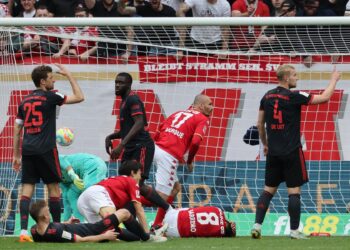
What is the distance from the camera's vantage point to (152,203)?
1423 cm

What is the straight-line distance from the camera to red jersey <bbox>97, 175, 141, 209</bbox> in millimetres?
12930

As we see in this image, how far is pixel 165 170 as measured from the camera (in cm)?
1508

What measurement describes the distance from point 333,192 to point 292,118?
3492 millimetres

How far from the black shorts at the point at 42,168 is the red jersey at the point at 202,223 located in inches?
63.8

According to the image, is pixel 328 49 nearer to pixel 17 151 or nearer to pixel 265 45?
pixel 265 45

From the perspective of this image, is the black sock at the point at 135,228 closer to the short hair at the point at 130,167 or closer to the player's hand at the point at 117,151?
the short hair at the point at 130,167

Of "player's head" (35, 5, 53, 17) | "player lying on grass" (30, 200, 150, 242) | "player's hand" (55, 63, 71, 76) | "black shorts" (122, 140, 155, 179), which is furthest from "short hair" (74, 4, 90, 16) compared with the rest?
"player lying on grass" (30, 200, 150, 242)

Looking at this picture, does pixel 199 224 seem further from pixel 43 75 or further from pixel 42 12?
pixel 42 12

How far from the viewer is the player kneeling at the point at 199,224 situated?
1390cm

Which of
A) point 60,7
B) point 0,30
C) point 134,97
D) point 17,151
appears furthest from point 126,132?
point 60,7

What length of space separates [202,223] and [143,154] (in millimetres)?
1169

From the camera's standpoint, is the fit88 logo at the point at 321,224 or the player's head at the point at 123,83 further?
the fit88 logo at the point at 321,224

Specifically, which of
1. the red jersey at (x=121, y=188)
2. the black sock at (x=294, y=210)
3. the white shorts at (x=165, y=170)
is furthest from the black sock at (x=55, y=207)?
the black sock at (x=294, y=210)

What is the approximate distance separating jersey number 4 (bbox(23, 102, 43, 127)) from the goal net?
8.35ft
